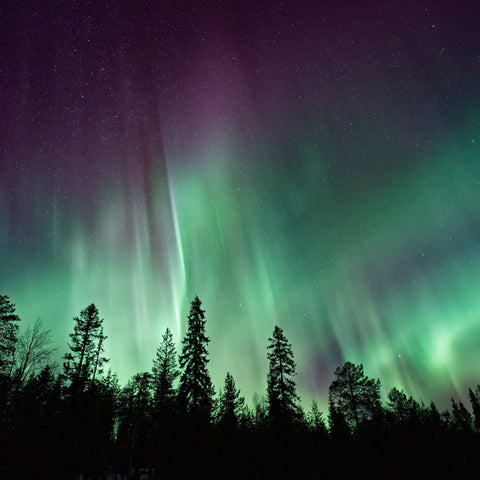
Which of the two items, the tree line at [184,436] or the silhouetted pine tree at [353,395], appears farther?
the silhouetted pine tree at [353,395]

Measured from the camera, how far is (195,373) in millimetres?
36625

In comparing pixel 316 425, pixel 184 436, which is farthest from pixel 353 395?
pixel 184 436

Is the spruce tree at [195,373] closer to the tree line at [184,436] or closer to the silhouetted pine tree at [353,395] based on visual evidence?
the tree line at [184,436]

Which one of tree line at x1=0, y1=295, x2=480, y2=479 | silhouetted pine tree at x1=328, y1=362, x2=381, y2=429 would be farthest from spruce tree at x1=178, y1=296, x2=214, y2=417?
silhouetted pine tree at x1=328, y1=362, x2=381, y2=429

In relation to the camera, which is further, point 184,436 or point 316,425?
point 316,425

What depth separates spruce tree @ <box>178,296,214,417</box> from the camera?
114 feet

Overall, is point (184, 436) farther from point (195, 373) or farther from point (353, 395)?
point (353, 395)

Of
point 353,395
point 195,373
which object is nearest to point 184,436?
point 195,373

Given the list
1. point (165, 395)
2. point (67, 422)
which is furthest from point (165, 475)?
point (165, 395)

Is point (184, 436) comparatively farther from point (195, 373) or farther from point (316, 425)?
point (316, 425)

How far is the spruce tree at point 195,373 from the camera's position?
34719mm

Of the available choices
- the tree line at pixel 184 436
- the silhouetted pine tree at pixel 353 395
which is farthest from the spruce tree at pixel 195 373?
the silhouetted pine tree at pixel 353 395

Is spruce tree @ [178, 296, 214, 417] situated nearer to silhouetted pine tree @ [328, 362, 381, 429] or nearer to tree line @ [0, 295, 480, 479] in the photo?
tree line @ [0, 295, 480, 479]

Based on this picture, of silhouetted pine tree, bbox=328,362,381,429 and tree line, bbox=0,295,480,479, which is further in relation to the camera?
→ silhouetted pine tree, bbox=328,362,381,429
